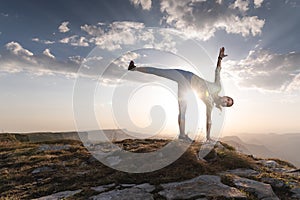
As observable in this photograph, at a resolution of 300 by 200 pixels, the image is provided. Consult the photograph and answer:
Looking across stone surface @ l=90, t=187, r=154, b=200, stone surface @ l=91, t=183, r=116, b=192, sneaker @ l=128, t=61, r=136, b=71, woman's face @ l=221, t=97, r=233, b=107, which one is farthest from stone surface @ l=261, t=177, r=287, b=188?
sneaker @ l=128, t=61, r=136, b=71

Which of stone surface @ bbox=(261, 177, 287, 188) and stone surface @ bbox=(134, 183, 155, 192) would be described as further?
stone surface @ bbox=(261, 177, 287, 188)

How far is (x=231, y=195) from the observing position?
10.3 m

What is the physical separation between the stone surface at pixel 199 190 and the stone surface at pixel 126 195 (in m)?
0.68

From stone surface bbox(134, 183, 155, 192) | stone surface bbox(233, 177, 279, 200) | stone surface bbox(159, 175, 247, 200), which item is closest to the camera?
stone surface bbox(159, 175, 247, 200)

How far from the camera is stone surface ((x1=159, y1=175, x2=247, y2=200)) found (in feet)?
34.0

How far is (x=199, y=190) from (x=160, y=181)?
7.13ft

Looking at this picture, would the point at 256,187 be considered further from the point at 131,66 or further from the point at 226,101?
the point at 131,66

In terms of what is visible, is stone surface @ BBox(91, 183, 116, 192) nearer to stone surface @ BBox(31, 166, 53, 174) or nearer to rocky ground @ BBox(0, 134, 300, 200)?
rocky ground @ BBox(0, 134, 300, 200)

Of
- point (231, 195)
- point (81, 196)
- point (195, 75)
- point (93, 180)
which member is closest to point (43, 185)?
point (93, 180)

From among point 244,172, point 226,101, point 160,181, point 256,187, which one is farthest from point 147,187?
point 226,101

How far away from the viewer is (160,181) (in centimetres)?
1247

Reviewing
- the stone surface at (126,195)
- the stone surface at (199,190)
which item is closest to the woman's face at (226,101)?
the stone surface at (199,190)

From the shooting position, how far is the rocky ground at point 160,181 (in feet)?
35.9

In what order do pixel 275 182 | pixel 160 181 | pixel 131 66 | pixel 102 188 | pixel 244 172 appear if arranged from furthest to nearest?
pixel 131 66
pixel 244 172
pixel 275 182
pixel 160 181
pixel 102 188
